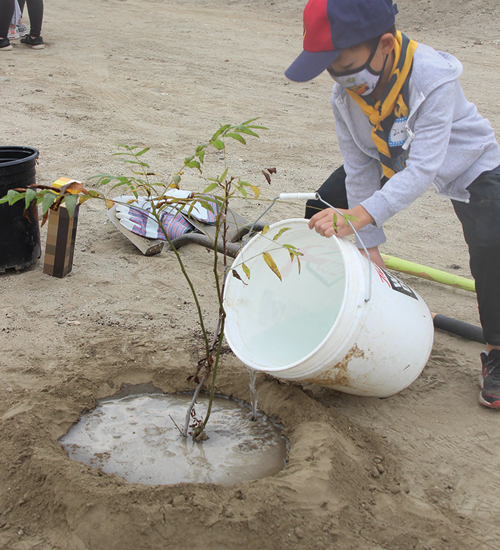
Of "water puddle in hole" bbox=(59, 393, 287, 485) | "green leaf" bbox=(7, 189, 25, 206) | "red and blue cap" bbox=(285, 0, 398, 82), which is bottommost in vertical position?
"water puddle in hole" bbox=(59, 393, 287, 485)

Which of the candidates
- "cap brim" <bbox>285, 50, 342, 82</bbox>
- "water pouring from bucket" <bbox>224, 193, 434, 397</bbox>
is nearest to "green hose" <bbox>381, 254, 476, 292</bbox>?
"water pouring from bucket" <bbox>224, 193, 434, 397</bbox>

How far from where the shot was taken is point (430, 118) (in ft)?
5.94

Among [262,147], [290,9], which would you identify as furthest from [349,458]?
[290,9]

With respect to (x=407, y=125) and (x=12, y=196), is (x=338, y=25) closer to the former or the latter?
(x=407, y=125)

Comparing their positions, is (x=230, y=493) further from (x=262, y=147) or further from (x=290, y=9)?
(x=290, y=9)

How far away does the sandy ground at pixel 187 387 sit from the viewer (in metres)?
1.55

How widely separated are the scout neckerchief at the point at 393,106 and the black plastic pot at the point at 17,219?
1.66m

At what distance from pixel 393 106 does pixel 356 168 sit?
410mm

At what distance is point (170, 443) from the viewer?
6.48 ft

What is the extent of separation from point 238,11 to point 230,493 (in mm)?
11194

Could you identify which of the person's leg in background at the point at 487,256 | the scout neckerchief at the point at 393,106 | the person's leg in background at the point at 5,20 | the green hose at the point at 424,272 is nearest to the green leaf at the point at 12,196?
the scout neckerchief at the point at 393,106

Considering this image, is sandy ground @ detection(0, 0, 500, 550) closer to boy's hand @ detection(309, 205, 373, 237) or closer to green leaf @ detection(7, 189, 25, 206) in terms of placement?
boy's hand @ detection(309, 205, 373, 237)

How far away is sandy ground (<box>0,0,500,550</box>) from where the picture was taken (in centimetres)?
155

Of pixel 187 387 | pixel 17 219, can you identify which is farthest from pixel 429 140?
pixel 17 219
